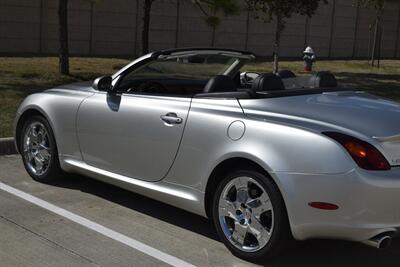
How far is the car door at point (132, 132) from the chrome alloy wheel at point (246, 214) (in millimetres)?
630

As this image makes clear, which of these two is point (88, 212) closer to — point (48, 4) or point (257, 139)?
point (257, 139)

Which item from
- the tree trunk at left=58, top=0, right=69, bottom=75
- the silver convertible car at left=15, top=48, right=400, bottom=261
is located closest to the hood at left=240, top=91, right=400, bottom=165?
the silver convertible car at left=15, top=48, right=400, bottom=261

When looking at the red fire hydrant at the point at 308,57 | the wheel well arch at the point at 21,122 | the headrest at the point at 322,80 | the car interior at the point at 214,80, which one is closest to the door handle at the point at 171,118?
the car interior at the point at 214,80

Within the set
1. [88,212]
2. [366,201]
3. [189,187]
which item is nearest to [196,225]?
[189,187]

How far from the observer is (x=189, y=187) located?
4703 millimetres

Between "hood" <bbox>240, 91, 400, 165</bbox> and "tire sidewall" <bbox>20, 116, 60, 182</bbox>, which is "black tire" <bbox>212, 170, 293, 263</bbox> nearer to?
"hood" <bbox>240, 91, 400, 165</bbox>

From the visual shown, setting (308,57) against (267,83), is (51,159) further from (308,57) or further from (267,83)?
(308,57)

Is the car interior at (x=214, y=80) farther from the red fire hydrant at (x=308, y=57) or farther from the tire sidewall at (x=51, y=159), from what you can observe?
the red fire hydrant at (x=308, y=57)

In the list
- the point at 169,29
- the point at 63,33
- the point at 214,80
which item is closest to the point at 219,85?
the point at 214,80

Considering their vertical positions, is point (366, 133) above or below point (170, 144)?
above

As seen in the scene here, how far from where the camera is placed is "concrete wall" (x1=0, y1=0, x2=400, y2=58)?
21.7 m

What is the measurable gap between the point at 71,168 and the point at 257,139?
2262 millimetres

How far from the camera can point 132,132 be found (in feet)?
16.7

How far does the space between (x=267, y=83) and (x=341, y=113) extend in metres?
0.68
